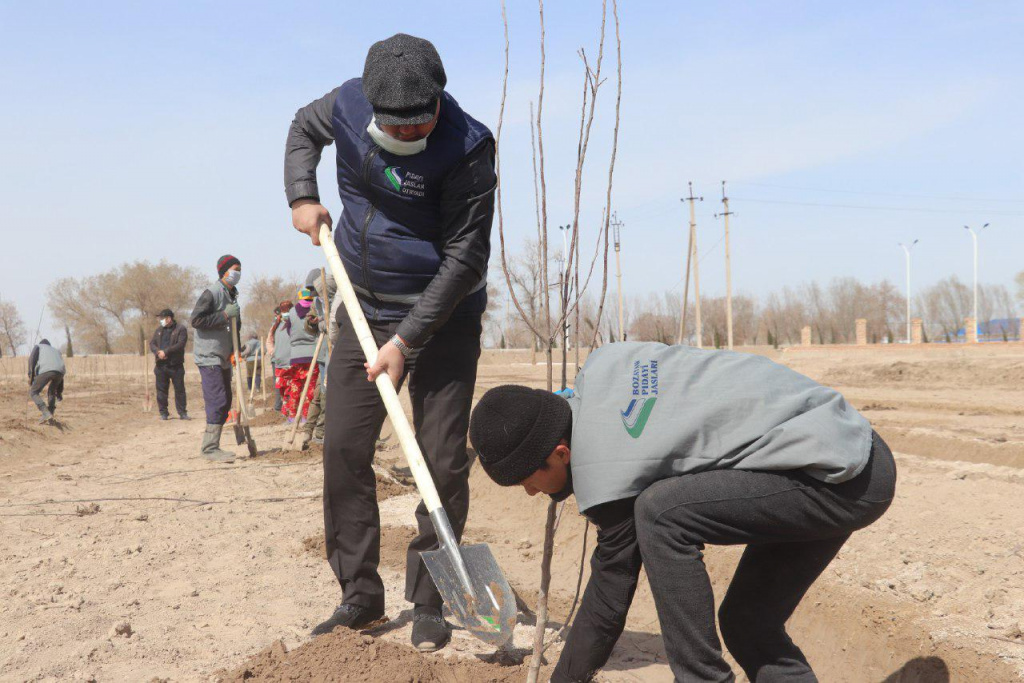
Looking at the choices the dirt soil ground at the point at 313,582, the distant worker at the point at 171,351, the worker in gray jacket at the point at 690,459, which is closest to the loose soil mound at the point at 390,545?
the dirt soil ground at the point at 313,582

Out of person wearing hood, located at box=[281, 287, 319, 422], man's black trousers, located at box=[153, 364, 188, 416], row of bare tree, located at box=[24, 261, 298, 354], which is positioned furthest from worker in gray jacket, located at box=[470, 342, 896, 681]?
row of bare tree, located at box=[24, 261, 298, 354]

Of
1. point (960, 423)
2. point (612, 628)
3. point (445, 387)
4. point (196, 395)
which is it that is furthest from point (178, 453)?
point (196, 395)

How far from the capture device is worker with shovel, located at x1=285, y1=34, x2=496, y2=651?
2.78 meters

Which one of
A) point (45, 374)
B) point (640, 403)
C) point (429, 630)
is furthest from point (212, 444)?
point (640, 403)

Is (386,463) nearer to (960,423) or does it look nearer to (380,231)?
(380,231)

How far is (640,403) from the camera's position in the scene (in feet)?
6.31

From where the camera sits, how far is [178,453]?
8.32m

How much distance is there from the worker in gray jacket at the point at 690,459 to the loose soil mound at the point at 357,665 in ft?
2.92

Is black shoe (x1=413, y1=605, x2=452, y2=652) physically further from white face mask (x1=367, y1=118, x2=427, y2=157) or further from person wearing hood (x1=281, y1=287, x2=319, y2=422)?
person wearing hood (x1=281, y1=287, x2=319, y2=422)

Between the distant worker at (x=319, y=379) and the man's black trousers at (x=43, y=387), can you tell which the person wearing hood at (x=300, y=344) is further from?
the man's black trousers at (x=43, y=387)

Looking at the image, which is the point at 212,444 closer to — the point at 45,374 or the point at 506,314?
the point at 45,374

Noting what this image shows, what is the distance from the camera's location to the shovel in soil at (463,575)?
2.41 meters

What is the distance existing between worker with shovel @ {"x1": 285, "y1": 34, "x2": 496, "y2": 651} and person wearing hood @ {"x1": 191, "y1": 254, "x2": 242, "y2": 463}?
4.87 m

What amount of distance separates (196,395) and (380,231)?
21.3 metres
